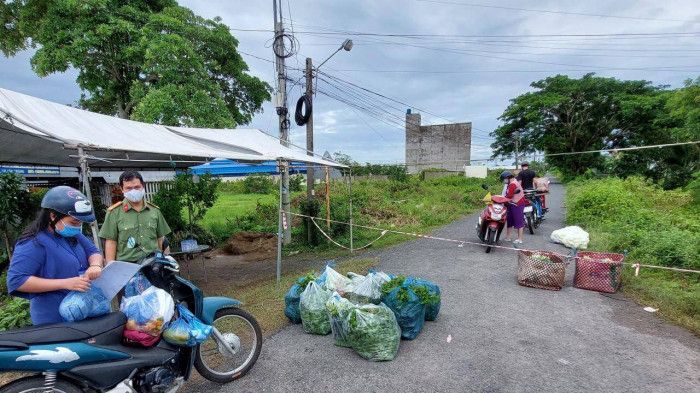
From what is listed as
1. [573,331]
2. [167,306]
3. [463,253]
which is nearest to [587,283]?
[573,331]

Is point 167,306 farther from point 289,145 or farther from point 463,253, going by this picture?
point 289,145

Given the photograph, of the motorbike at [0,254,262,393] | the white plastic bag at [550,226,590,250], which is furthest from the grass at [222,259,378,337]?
the white plastic bag at [550,226,590,250]

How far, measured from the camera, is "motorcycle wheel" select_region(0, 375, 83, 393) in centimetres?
197

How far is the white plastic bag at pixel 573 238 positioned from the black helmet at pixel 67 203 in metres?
7.56

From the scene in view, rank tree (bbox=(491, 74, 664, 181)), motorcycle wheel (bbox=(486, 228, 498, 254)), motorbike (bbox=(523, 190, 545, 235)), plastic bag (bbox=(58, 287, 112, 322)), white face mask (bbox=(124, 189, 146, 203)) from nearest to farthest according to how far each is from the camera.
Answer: plastic bag (bbox=(58, 287, 112, 322)), white face mask (bbox=(124, 189, 146, 203)), motorcycle wheel (bbox=(486, 228, 498, 254)), motorbike (bbox=(523, 190, 545, 235)), tree (bbox=(491, 74, 664, 181))

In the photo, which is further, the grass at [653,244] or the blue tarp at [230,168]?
the blue tarp at [230,168]

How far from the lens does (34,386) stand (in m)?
2.02

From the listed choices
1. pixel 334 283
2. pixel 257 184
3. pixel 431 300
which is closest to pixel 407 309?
pixel 431 300

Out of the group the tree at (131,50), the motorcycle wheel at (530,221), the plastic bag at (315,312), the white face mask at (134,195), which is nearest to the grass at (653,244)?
the motorcycle wheel at (530,221)

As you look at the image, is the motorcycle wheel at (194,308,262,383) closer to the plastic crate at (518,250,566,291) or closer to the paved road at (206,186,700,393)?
the paved road at (206,186,700,393)

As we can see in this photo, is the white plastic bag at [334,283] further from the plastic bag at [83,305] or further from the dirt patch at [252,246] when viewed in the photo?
the dirt patch at [252,246]

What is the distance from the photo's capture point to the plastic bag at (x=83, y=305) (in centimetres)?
217

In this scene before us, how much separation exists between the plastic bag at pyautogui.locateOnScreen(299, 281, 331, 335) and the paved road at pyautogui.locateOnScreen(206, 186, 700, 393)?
10 cm

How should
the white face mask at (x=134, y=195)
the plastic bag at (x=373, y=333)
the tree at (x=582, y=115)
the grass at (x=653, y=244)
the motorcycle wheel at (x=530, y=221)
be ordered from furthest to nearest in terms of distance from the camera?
the tree at (x=582, y=115) → the motorcycle wheel at (x=530, y=221) → the grass at (x=653, y=244) → the white face mask at (x=134, y=195) → the plastic bag at (x=373, y=333)
